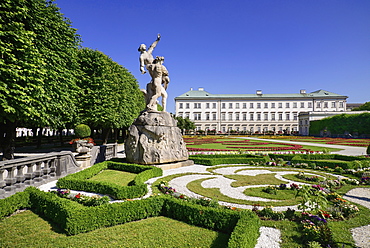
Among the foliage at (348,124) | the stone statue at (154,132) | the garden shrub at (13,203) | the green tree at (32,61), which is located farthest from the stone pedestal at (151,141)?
the foliage at (348,124)

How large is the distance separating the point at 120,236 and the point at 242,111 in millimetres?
77739

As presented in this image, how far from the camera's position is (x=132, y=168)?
33.4 feet

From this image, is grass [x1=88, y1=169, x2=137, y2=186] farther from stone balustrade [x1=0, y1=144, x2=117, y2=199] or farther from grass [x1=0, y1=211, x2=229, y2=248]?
grass [x1=0, y1=211, x2=229, y2=248]

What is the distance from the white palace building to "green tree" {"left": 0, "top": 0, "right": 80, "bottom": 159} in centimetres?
6432

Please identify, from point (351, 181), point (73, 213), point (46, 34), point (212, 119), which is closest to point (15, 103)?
point (46, 34)

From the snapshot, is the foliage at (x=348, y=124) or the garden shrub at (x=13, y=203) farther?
the foliage at (x=348, y=124)

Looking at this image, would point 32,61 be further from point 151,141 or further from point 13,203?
point 13,203

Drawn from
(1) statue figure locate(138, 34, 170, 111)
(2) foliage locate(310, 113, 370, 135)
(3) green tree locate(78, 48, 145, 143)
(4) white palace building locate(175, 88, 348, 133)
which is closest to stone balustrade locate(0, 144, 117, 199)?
(1) statue figure locate(138, 34, 170, 111)

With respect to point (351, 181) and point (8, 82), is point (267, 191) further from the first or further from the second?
point (8, 82)

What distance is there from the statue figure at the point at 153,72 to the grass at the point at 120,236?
7.75 metres

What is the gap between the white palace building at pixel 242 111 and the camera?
77.4m

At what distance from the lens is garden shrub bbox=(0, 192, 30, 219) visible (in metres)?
4.97

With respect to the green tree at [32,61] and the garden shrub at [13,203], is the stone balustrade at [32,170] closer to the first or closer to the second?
the garden shrub at [13,203]

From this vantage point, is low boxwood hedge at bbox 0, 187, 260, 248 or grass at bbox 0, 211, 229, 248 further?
low boxwood hedge at bbox 0, 187, 260, 248
